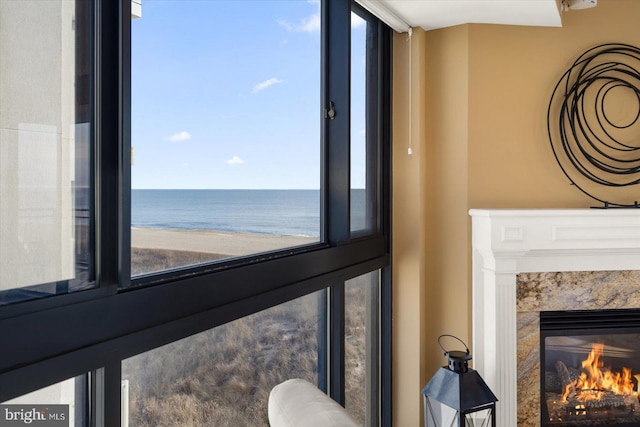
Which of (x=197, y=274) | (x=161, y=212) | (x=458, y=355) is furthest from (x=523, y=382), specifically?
(x=161, y=212)

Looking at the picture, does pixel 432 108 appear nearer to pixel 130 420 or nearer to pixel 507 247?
pixel 507 247

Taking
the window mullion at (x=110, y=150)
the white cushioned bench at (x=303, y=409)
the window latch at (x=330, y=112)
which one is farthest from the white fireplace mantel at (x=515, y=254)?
the window mullion at (x=110, y=150)

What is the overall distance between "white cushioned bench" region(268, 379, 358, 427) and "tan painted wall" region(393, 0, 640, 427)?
4.65 feet

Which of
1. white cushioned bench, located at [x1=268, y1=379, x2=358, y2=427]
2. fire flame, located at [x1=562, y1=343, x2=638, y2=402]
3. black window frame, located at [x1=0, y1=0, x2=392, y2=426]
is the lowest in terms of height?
fire flame, located at [x1=562, y1=343, x2=638, y2=402]

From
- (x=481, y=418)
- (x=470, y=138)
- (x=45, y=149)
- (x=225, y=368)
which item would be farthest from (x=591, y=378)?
(x=45, y=149)

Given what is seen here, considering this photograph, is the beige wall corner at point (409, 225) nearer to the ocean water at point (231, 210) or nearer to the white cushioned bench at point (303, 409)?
the ocean water at point (231, 210)

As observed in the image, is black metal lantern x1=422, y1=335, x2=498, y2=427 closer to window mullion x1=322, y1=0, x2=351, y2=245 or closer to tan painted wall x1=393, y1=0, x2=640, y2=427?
tan painted wall x1=393, y1=0, x2=640, y2=427

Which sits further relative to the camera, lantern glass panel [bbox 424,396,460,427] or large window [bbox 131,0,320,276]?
lantern glass panel [bbox 424,396,460,427]

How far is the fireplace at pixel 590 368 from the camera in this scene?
2.72 m

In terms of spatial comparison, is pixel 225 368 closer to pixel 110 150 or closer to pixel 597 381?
pixel 110 150

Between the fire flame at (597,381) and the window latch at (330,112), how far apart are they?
6.03 feet

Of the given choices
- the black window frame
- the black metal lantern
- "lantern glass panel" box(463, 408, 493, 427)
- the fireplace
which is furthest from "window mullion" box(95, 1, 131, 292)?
the fireplace

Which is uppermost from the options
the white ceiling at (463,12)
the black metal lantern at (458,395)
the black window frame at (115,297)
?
the white ceiling at (463,12)

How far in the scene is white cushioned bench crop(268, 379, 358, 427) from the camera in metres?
1.24
